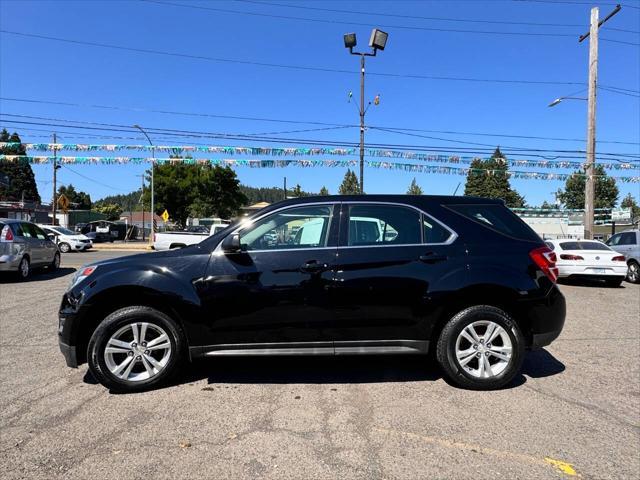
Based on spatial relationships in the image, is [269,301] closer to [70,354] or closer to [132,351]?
[132,351]

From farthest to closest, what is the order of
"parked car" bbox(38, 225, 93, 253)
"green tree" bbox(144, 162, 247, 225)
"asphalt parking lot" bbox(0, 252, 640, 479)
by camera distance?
"green tree" bbox(144, 162, 247, 225)
"parked car" bbox(38, 225, 93, 253)
"asphalt parking lot" bbox(0, 252, 640, 479)

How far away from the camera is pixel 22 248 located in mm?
11469

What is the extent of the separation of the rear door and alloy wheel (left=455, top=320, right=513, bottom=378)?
36 centimetres

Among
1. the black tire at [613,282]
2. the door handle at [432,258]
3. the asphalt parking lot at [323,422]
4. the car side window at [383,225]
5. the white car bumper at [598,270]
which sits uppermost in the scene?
the car side window at [383,225]

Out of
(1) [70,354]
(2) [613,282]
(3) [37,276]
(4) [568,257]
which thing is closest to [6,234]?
(3) [37,276]

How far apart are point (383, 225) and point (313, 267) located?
805mm

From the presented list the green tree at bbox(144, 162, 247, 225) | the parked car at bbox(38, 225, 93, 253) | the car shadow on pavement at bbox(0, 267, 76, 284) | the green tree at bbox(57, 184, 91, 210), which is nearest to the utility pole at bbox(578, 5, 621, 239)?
the car shadow on pavement at bbox(0, 267, 76, 284)

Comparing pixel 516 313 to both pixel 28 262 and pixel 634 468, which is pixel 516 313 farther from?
pixel 28 262

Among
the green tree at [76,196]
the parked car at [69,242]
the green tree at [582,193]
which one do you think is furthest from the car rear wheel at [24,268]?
the green tree at [76,196]

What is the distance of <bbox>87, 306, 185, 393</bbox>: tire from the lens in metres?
4.03

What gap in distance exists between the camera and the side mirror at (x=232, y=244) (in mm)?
4043

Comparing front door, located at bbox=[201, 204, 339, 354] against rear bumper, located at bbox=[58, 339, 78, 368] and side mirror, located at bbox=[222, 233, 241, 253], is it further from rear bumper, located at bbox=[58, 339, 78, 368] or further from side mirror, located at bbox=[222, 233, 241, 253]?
rear bumper, located at bbox=[58, 339, 78, 368]

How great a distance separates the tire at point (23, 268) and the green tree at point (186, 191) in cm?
4063

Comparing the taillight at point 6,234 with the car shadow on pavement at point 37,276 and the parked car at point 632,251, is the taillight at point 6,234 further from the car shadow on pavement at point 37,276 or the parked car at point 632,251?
the parked car at point 632,251
